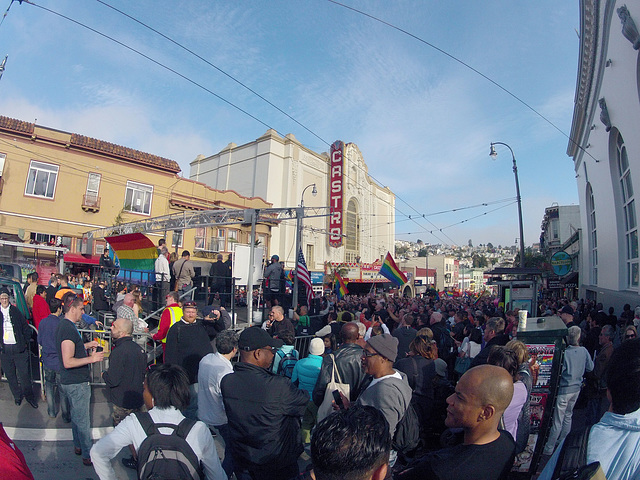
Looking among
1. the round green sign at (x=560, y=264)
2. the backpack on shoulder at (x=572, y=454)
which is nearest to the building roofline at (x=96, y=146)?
the round green sign at (x=560, y=264)

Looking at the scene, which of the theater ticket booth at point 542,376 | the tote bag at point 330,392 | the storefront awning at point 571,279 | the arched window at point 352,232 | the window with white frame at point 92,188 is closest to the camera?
the tote bag at point 330,392

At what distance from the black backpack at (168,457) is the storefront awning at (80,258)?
66.9ft

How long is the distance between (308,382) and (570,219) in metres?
58.0

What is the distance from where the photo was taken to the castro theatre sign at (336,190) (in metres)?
35.2

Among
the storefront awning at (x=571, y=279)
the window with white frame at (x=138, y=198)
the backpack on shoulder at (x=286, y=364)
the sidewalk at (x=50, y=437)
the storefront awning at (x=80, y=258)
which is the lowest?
the sidewalk at (x=50, y=437)

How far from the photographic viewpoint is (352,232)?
131 ft

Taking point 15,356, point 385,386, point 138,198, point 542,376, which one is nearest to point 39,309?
point 15,356

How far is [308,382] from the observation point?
401 cm

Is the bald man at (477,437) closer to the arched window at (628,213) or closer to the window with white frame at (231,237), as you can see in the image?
the arched window at (628,213)

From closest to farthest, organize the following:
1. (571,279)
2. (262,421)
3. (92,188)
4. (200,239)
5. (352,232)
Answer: (262,421), (92,188), (200,239), (571,279), (352,232)

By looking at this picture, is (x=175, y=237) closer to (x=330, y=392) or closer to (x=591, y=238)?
(x=330, y=392)

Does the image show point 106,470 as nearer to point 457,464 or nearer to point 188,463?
point 188,463

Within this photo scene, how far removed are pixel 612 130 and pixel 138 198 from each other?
79.4 feet

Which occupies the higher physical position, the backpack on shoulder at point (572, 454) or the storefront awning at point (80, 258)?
the storefront awning at point (80, 258)
